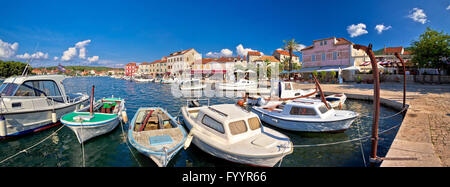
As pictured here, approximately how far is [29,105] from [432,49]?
4323cm

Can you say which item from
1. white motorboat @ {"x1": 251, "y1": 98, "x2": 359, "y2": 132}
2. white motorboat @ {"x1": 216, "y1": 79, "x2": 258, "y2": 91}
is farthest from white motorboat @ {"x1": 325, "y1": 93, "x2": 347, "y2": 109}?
white motorboat @ {"x1": 216, "y1": 79, "x2": 258, "y2": 91}

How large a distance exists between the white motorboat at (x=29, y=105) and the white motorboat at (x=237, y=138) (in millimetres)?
9518

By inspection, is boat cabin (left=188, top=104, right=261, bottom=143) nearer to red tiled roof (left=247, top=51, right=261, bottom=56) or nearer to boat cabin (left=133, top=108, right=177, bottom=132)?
boat cabin (left=133, top=108, right=177, bottom=132)

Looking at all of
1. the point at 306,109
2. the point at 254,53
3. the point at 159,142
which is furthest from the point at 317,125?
the point at 254,53

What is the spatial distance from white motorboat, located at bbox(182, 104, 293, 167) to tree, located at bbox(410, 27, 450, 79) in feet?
109

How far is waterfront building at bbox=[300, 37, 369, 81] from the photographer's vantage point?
36.2m

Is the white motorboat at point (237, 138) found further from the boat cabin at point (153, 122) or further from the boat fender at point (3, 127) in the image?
the boat fender at point (3, 127)

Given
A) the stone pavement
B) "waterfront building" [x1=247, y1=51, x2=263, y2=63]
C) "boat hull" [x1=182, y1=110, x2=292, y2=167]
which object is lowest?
"boat hull" [x1=182, y1=110, x2=292, y2=167]

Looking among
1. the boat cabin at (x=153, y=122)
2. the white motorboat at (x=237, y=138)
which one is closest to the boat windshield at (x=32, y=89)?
the boat cabin at (x=153, y=122)

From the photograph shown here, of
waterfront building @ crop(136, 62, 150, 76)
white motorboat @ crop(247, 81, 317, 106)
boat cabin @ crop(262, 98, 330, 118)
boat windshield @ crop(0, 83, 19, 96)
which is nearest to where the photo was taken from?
boat cabin @ crop(262, 98, 330, 118)

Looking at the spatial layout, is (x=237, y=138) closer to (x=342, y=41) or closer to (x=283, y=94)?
(x=283, y=94)

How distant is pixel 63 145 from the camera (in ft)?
31.8
